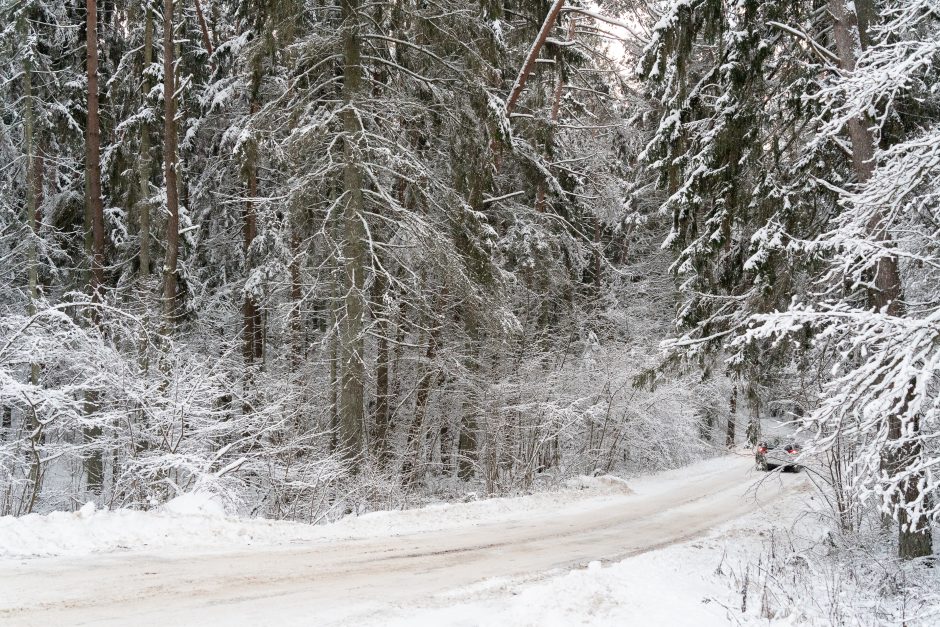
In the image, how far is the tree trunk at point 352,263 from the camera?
37.8 feet

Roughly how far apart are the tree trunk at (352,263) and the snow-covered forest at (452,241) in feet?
0.19

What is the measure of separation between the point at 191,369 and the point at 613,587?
23.1 feet

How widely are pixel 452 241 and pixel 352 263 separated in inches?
85.3

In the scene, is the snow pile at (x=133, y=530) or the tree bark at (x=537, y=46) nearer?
the snow pile at (x=133, y=530)

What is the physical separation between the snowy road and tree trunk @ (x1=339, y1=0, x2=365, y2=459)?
350cm

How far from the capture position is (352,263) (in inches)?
464

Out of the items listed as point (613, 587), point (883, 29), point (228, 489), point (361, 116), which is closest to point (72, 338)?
point (228, 489)

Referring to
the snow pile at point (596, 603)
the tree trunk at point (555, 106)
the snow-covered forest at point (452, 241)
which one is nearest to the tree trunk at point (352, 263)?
the snow-covered forest at point (452, 241)

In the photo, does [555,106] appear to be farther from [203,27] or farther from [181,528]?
[181,528]

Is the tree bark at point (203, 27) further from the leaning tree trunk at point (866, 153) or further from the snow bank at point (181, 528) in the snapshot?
the leaning tree trunk at point (866, 153)

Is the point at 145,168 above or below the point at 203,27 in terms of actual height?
below

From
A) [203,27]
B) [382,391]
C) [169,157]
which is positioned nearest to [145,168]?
[169,157]

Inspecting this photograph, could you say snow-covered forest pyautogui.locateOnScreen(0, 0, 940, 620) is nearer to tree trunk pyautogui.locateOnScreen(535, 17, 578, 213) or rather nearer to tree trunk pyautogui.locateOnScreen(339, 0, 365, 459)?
tree trunk pyautogui.locateOnScreen(339, 0, 365, 459)

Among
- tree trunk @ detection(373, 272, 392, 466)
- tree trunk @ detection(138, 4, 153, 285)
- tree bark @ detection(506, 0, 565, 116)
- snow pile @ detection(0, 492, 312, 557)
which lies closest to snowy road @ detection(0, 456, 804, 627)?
snow pile @ detection(0, 492, 312, 557)
